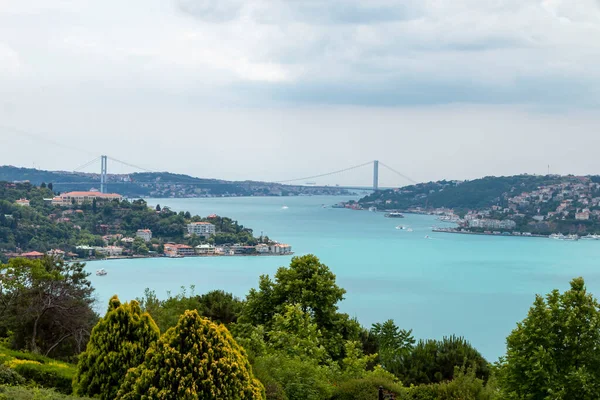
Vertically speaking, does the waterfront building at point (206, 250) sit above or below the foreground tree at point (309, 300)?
below

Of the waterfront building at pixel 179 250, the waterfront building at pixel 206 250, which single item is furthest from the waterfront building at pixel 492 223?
the waterfront building at pixel 179 250

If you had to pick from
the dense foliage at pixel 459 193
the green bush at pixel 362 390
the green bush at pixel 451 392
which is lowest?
the green bush at pixel 451 392

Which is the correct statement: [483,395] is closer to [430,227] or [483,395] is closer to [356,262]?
[356,262]

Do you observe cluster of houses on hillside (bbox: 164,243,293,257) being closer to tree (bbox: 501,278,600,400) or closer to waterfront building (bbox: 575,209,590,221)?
waterfront building (bbox: 575,209,590,221)

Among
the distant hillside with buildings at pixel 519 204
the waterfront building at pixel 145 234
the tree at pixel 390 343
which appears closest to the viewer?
the tree at pixel 390 343

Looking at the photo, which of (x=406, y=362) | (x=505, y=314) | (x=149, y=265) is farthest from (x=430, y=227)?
(x=406, y=362)

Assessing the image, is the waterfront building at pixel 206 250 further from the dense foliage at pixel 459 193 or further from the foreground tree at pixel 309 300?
the dense foliage at pixel 459 193
